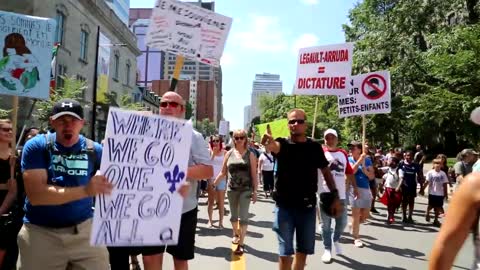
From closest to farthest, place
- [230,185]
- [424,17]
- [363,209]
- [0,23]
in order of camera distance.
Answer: [0,23]
[230,185]
[363,209]
[424,17]

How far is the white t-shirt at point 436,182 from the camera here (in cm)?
1129

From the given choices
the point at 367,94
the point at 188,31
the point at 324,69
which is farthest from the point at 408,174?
the point at 188,31

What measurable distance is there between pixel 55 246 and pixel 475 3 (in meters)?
30.4

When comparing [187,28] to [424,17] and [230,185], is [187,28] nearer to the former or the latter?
[230,185]

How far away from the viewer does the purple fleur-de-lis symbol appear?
3504mm

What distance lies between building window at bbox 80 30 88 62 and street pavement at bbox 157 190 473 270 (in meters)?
32.2

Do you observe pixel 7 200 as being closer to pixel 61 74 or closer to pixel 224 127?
pixel 224 127

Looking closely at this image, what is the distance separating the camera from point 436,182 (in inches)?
448

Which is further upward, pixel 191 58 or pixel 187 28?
pixel 187 28

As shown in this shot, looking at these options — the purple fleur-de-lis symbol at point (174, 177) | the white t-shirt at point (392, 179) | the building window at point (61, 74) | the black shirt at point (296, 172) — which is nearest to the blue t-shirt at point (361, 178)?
the white t-shirt at point (392, 179)

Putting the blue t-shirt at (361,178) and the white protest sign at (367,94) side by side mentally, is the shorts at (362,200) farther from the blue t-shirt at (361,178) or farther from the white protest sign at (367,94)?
the white protest sign at (367,94)

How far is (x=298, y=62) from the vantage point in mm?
8594

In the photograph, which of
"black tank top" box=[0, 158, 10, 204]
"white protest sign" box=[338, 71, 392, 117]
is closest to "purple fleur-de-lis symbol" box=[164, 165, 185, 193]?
"black tank top" box=[0, 158, 10, 204]

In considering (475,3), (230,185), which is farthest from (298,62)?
(475,3)
